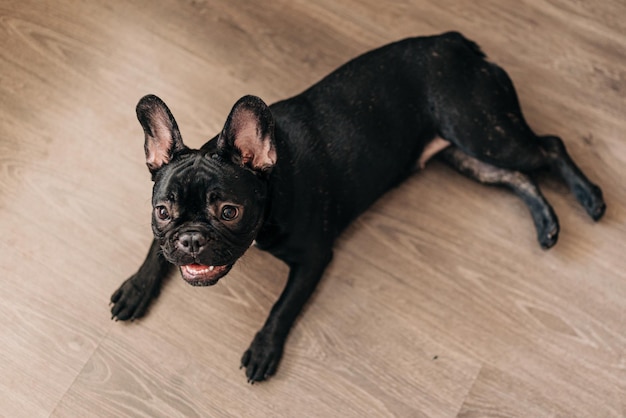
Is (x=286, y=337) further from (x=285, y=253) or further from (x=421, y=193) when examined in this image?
(x=421, y=193)

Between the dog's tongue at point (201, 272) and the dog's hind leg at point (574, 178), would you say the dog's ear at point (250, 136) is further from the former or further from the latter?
the dog's hind leg at point (574, 178)

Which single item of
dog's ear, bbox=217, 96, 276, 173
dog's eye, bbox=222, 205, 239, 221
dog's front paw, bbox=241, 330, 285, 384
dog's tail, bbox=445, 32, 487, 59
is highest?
dog's tail, bbox=445, 32, 487, 59

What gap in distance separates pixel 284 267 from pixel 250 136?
2.28 feet

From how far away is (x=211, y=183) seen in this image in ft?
6.06

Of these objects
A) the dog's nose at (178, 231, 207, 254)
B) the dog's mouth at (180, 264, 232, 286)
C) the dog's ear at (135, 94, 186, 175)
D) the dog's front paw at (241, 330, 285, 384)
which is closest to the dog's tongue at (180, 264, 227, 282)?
the dog's mouth at (180, 264, 232, 286)

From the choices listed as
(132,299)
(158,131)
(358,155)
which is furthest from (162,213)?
(358,155)

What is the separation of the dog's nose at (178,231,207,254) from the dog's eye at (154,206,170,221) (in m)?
0.07

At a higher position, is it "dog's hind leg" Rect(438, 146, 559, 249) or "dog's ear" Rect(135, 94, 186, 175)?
"dog's ear" Rect(135, 94, 186, 175)

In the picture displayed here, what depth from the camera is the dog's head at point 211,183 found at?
1854mm

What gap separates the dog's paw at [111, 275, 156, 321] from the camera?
7.74 ft

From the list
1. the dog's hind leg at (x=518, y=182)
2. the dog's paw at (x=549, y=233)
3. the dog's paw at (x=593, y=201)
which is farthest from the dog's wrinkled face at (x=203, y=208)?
the dog's paw at (x=593, y=201)

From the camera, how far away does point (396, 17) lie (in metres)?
2.87

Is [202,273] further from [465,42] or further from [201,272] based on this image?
[465,42]

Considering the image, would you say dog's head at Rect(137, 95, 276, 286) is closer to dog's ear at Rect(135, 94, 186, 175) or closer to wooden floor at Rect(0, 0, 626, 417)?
dog's ear at Rect(135, 94, 186, 175)
